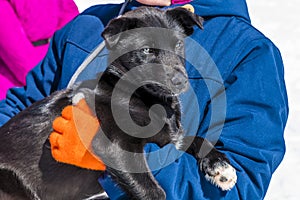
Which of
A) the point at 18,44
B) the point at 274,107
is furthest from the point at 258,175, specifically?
the point at 18,44

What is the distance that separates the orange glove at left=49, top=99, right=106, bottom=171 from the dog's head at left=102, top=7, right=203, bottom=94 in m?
0.34

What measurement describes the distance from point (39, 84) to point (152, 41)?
955 millimetres

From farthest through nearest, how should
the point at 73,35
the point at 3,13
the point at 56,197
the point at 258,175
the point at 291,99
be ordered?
1. the point at 291,99
2. the point at 3,13
3. the point at 73,35
4. the point at 56,197
5. the point at 258,175

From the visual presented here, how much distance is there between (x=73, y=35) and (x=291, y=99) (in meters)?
3.96

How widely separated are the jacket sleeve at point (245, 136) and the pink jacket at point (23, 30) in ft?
6.93

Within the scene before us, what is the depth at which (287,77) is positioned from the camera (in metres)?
7.36

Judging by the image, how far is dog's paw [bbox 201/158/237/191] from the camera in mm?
2795

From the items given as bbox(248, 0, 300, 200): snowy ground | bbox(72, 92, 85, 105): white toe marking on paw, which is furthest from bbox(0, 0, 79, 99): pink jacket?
bbox(248, 0, 300, 200): snowy ground

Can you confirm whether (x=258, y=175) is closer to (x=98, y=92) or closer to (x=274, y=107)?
(x=274, y=107)

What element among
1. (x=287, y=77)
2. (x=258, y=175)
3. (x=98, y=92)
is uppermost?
(x=98, y=92)

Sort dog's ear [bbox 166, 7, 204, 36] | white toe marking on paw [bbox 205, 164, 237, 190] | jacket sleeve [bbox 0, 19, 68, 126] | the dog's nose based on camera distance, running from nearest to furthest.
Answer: white toe marking on paw [bbox 205, 164, 237, 190], the dog's nose, dog's ear [bbox 166, 7, 204, 36], jacket sleeve [bbox 0, 19, 68, 126]

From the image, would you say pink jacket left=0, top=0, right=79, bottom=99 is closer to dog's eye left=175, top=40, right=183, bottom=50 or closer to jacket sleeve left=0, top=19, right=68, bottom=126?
jacket sleeve left=0, top=19, right=68, bottom=126

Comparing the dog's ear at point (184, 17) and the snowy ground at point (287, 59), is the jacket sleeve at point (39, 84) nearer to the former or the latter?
the dog's ear at point (184, 17)

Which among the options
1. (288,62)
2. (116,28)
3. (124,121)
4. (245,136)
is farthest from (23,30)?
(288,62)
